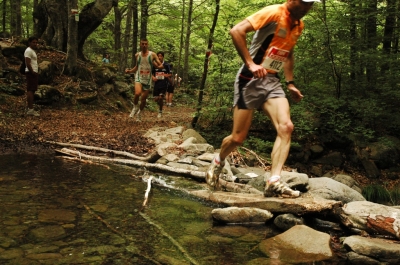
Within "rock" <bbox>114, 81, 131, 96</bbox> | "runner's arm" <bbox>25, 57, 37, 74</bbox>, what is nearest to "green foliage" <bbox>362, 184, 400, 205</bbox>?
"runner's arm" <bbox>25, 57, 37, 74</bbox>

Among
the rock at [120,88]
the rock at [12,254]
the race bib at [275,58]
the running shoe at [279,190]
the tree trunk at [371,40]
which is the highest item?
the tree trunk at [371,40]

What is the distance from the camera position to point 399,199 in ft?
28.1

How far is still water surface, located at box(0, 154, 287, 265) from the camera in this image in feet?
8.53

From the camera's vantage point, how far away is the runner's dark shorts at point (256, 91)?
3.88m

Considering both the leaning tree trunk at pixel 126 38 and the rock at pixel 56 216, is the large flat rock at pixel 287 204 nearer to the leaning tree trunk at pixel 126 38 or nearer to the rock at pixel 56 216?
the rock at pixel 56 216

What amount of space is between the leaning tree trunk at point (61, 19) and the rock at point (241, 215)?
13.8m

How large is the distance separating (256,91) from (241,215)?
1.39 metres

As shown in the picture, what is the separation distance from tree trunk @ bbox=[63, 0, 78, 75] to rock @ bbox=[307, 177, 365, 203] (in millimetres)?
10868

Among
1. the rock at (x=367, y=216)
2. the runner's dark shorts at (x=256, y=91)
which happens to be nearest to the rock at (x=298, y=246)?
the rock at (x=367, y=216)

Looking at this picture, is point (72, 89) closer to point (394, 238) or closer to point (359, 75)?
point (359, 75)

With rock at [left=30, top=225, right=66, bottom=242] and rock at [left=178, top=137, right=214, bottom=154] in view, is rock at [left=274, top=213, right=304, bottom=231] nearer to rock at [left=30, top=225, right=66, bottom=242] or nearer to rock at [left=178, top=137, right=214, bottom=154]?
rock at [left=30, top=225, right=66, bottom=242]

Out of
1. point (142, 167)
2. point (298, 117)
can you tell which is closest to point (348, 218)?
point (142, 167)

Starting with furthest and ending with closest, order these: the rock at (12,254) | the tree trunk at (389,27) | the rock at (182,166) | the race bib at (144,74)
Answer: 1. the tree trunk at (389,27)
2. the race bib at (144,74)
3. the rock at (182,166)
4. the rock at (12,254)

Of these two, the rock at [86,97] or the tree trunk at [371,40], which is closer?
the tree trunk at [371,40]
